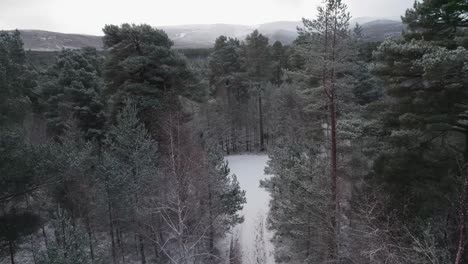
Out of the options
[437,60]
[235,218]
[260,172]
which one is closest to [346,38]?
[437,60]

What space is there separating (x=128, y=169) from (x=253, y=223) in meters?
8.72

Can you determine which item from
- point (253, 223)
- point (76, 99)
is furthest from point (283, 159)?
point (76, 99)

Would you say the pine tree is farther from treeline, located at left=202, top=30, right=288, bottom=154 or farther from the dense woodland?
treeline, located at left=202, top=30, right=288, bottom=154

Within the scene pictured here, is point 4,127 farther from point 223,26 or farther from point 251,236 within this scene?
point 223,26

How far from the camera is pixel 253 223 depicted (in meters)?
17.7

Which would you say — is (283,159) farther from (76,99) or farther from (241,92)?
(241,92)

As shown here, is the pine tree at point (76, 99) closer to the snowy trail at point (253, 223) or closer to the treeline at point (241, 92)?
the snowy trail at point (253, 223)

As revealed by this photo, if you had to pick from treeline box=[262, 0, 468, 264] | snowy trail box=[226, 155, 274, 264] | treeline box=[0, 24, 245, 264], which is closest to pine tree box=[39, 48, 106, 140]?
treeline box=[0, 24, 245, 264]

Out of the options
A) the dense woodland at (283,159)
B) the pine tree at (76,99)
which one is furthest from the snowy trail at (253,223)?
the pine tree at (76,99)

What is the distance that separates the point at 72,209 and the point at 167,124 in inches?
213

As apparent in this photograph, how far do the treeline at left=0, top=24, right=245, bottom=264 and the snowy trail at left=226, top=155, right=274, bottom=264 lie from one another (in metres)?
1.80

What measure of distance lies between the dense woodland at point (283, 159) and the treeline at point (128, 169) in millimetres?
64

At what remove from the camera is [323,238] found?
1061 centimetres

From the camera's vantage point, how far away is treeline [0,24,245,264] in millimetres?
10055
